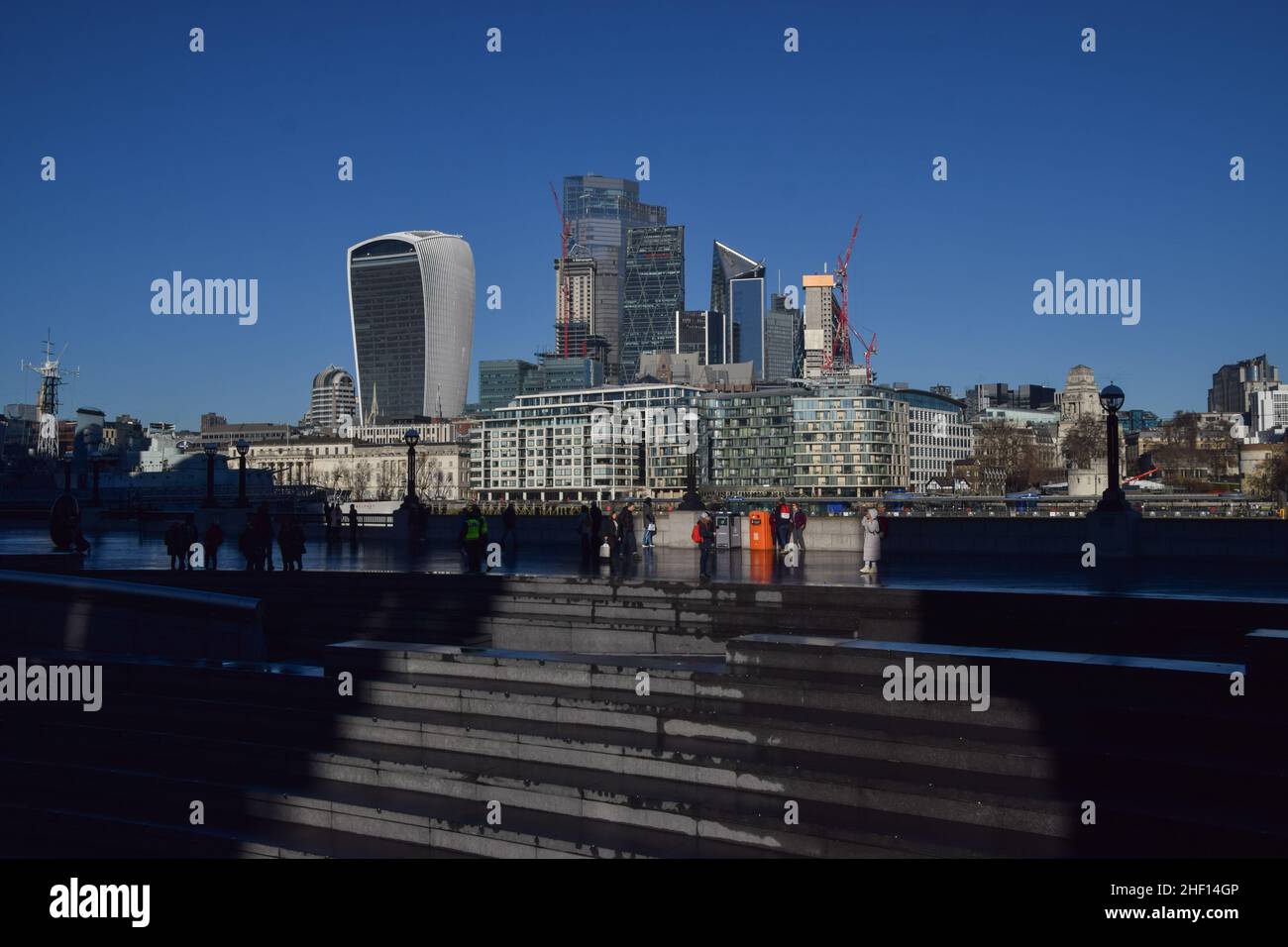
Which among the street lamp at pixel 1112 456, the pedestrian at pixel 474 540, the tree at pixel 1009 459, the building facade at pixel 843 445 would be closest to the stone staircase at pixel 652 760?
the pedestrian at pixel 474 540

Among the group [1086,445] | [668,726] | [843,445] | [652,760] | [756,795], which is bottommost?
[756,795]

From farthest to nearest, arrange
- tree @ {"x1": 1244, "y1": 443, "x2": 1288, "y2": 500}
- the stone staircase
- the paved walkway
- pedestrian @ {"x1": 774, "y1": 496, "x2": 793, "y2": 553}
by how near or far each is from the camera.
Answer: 1. tree @ {"x1": 1244, "y1": 443, "x2": 1288, "y2": 500}
2. pedestrian @ {"x1": 774, "y1": 496, "x2": 793, "y2": 553}
3. the paved walkway
4. the stone staircase

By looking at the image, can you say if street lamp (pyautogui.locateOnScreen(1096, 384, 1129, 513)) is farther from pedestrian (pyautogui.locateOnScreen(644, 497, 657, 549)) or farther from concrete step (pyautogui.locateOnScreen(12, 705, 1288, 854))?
concrete step (pyautogui.locateOnScreen(12, 705, 1288, 854))

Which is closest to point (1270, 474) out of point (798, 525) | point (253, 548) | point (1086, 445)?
point (1086, 445)

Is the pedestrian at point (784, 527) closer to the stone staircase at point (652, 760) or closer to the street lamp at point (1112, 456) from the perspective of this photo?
the street lamp at point (1112, 456)

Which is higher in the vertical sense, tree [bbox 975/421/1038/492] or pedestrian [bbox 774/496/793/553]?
tree [bbox 975/421/1038/492]

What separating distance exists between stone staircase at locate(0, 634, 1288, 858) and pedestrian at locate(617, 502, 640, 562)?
11.3 m

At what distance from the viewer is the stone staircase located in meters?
8.88

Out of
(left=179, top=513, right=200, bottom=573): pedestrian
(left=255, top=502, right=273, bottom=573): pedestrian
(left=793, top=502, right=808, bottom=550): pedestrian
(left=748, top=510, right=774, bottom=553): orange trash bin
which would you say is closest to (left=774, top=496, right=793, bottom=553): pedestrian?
(left=793, top=502, right=808, bottom=550): pedestrian

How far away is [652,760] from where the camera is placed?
1066 centimetres

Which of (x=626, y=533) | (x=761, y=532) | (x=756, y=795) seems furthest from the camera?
(x=761, y=532)

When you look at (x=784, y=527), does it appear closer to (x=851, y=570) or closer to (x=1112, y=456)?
(x=851, y=570)

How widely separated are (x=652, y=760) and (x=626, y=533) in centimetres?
1545
